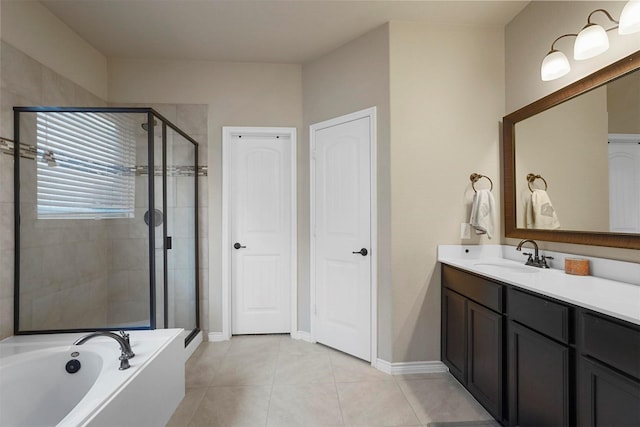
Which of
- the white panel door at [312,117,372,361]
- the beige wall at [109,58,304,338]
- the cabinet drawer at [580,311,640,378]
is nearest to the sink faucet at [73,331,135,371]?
the beige wall at [109,58,304,338]

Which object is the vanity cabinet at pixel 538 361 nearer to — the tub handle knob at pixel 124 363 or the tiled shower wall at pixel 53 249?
the tub handle knob at pixel 124 363

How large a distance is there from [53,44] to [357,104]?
233cm

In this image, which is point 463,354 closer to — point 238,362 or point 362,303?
point 362,303

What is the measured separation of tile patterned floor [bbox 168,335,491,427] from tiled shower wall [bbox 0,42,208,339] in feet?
2.94

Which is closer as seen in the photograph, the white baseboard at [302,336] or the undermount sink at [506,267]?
the undermount sink at [506,267]

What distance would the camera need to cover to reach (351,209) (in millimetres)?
2379

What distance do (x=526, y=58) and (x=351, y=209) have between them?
5.49ft

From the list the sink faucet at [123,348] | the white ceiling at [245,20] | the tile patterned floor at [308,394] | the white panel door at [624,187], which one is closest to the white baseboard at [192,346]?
the tile patterned floor at [308,394]

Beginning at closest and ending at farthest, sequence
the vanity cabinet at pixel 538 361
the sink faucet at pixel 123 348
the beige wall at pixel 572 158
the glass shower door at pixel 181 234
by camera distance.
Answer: the vanity cabinet at pixel 538 361
the sink faucet at pixel 123 348
the beige wall at pixel 572 158
the glass shower door at pixel 181 234

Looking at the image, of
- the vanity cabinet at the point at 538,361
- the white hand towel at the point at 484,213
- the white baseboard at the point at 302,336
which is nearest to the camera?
the vanity cabinet at the point at 538,361

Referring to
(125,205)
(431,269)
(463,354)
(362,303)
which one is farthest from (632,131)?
(125,205)

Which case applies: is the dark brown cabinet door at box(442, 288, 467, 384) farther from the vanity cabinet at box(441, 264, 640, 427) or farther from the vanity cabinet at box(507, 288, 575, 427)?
the vanity cabinet at box(507, 288, 575, 427)

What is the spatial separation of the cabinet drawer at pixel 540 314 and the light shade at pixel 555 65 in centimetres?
131

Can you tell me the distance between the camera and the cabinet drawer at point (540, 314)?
1163mm
